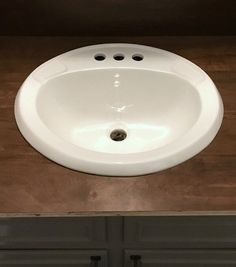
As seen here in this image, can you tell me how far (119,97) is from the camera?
3.74 feet

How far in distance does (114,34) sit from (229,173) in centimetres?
50

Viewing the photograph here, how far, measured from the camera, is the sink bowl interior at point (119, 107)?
108cm
